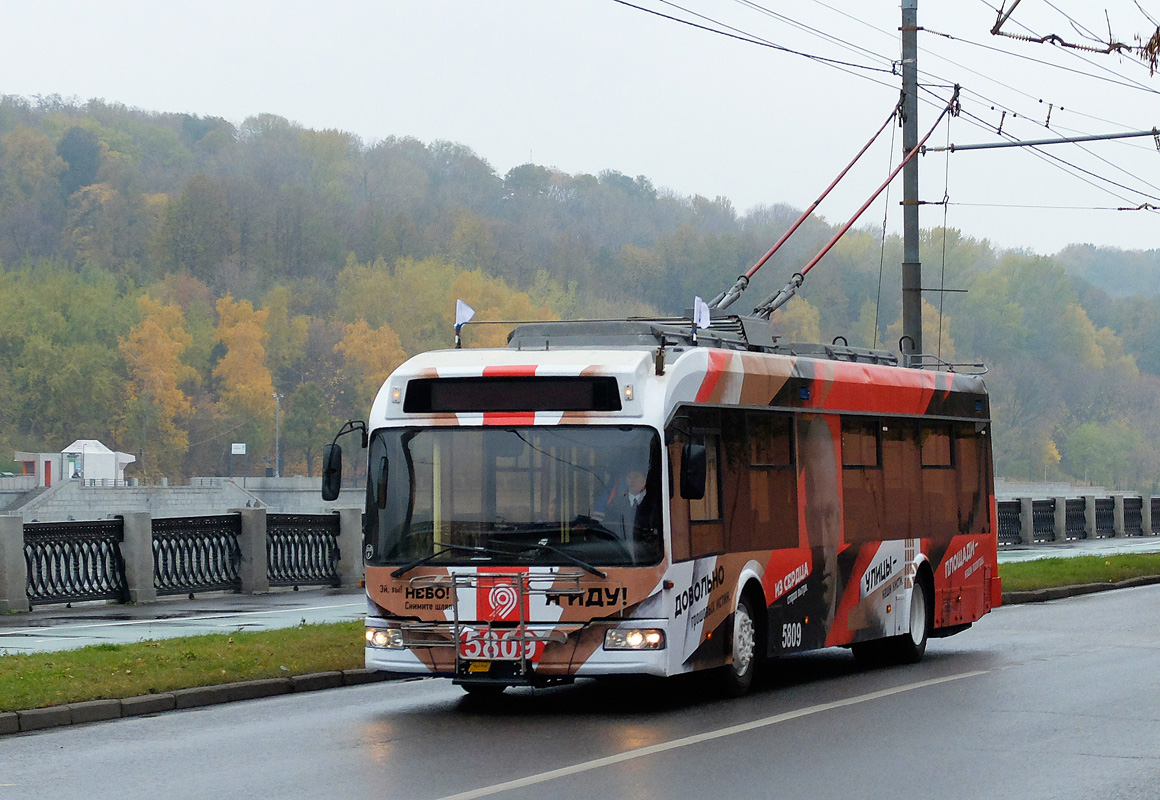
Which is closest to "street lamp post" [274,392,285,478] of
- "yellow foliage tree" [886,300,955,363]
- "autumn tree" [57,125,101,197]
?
"yellow foliage tree" [886,300,955,363]

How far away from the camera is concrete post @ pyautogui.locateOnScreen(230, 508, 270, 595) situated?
979 inches

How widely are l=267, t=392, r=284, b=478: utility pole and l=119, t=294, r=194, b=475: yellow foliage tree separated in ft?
20.8

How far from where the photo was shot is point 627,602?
37.4 ft

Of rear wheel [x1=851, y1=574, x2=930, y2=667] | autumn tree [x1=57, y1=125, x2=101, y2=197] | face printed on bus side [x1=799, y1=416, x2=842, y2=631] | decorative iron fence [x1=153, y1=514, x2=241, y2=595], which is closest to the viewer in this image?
face printed on bus side [x1=799, y1=416, x2=842, y2=631]

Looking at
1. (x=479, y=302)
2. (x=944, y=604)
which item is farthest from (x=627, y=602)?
(x=479, y=302)

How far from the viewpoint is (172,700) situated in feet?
42.2

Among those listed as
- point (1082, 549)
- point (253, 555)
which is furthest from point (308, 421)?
point (253, 555)

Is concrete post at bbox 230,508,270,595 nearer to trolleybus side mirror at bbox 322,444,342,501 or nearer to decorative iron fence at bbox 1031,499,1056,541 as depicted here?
trolleybus side mirror at bbox 322,444,342,501

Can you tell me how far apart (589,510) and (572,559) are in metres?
0.36

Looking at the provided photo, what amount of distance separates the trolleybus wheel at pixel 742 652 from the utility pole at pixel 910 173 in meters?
10.5

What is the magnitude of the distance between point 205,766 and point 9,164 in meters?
172

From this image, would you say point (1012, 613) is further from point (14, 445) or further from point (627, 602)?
point (14, 445)

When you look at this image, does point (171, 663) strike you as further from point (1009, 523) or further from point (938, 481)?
point (1009, 523)

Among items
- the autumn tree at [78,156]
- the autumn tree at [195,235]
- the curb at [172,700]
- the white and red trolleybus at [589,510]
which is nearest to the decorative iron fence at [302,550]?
Answer: the curb at [172,700]
